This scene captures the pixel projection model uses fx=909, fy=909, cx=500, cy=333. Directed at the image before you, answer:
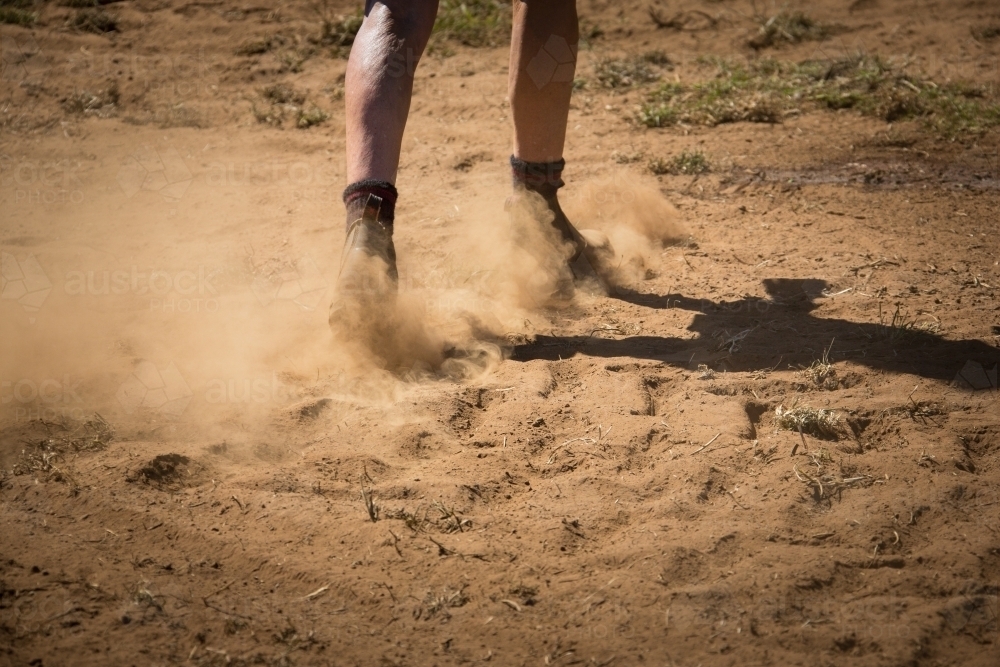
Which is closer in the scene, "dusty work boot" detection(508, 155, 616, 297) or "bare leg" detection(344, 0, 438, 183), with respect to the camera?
"bare leg" detection(344, 0, 438, 183)

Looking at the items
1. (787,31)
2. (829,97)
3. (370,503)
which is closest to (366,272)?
(370,503)

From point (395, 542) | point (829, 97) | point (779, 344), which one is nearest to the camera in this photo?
point (395, 542)

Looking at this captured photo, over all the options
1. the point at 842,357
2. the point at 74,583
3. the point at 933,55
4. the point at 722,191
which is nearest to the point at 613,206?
the point at 722,191

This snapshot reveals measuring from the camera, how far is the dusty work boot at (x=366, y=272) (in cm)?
235

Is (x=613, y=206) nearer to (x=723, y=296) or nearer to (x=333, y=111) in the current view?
(x=723, y=296)

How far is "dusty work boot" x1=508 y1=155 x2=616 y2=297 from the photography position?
3021 millimetres

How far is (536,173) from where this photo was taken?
302cm

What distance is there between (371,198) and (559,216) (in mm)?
816

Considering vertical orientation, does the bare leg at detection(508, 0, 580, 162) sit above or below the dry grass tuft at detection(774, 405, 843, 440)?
above

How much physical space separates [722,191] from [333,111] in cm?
210

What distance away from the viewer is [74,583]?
1770 mm

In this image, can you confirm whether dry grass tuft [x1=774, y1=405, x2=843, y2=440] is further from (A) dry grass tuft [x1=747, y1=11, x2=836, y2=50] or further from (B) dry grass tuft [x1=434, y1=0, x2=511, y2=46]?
(B) dry grass tuft [x1=434, y1=0, x2=511, y2=46]

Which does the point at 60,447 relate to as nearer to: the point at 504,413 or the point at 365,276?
the point at 365,276

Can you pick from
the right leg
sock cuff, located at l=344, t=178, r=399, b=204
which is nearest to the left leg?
the right leg
